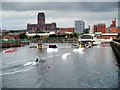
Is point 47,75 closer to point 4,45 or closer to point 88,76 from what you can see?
point 88,76

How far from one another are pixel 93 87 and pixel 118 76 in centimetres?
673

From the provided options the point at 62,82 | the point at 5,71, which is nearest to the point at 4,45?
the point at 5,71

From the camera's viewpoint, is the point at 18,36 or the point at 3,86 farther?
the point at 18,36

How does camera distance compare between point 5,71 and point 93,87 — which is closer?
point 93,87

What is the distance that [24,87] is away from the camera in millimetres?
23891

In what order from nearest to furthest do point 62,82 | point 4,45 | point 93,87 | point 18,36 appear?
point 93,87
point 62,82
point 4,45
point 18,36

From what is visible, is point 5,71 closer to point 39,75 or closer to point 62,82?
point 39,75

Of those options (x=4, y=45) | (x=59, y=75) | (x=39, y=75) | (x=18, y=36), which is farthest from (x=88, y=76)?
(x=18, y=36)

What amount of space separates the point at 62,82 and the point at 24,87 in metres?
3.81

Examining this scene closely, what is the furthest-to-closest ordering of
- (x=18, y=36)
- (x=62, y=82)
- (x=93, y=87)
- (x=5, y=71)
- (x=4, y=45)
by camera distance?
(x=18, y=36)
(x=4, y=45)
(x=5, y=71)
(x=62, y=82)
(x=93, y=87)

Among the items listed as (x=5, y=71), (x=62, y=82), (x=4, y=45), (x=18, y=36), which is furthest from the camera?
(x=18, y=36)

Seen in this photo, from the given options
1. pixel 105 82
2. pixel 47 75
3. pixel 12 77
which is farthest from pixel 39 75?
pixel 105 82

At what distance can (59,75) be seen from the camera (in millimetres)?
30203

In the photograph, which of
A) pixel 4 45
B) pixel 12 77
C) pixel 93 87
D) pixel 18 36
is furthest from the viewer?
pixel 18 36
